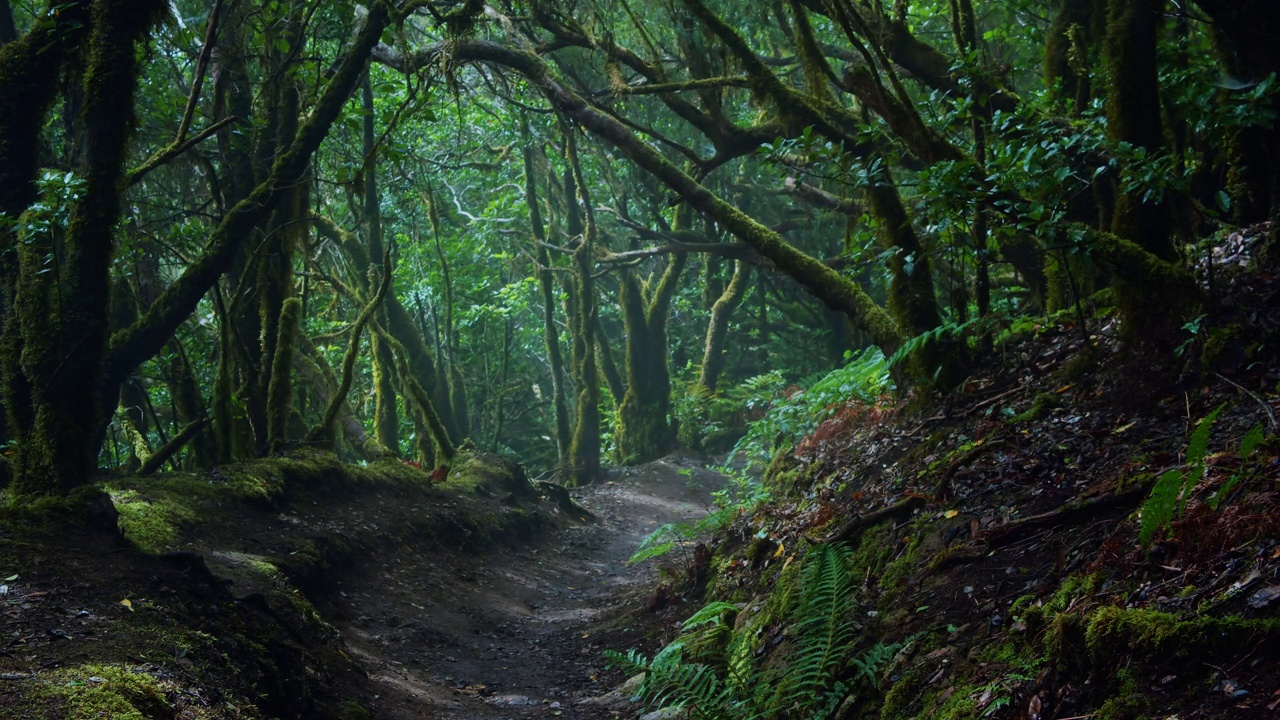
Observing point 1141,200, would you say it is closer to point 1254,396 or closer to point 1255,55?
→ point 1255,55

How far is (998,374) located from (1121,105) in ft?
6.77

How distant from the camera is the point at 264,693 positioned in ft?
14.9

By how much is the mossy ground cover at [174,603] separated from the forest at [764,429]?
3 cm

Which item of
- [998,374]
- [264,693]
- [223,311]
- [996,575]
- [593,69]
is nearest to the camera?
[996,575]

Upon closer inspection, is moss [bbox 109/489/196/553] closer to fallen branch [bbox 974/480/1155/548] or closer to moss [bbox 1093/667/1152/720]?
fallen branch [bbox 974/480/1155/548]

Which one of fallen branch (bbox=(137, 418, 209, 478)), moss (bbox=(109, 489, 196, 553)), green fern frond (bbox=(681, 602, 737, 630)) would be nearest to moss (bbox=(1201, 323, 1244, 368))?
green fern frond (bbox=(681, 602, 737, 630))

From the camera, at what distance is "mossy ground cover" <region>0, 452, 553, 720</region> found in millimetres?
3713

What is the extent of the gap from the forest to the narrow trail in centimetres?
6

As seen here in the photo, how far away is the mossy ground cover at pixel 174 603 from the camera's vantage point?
146 inches

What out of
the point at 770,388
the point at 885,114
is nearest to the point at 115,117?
the point at 885,114

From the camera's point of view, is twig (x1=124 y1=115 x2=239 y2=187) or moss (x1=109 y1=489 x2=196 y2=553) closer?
moss (x1=109 y1=489 x2=196 y2=553)

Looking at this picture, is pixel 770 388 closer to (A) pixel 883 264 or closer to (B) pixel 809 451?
(B) pixel 809 451

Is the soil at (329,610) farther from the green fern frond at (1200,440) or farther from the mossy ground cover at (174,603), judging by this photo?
the green fern frond at (1200,440)

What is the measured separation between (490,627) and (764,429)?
16.5 ft
